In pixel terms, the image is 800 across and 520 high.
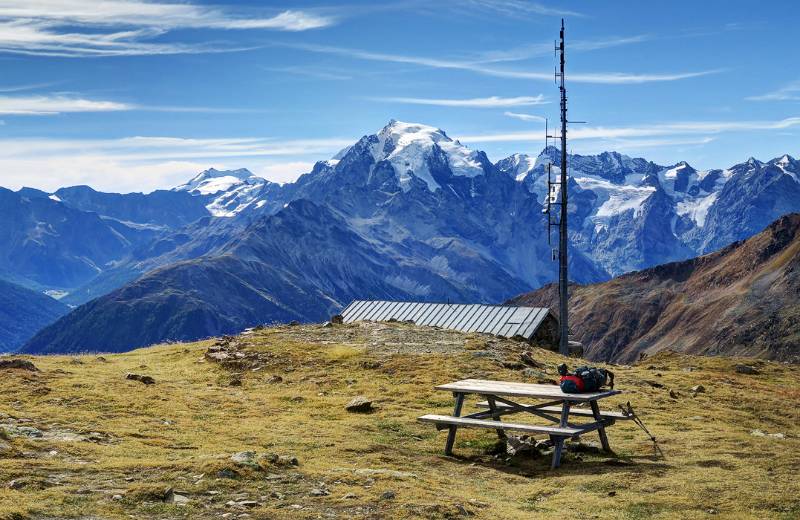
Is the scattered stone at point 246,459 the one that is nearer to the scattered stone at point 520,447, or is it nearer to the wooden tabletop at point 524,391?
the wooden tabletop at point 524,391

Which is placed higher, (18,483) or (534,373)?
(18,483)

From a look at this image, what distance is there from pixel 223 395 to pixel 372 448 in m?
11.3

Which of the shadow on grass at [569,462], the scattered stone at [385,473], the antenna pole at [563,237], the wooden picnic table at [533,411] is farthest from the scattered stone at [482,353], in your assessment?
the scattered stone at [385,473]

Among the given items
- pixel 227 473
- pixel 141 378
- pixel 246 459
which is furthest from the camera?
pixel 141 378

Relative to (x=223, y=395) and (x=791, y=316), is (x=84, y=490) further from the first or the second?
(x=791, y=316)

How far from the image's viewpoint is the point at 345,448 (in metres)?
22.4

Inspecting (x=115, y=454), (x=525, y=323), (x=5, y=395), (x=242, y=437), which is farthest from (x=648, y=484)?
(x=525, y=323)

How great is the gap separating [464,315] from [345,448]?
Answer: 131 ft

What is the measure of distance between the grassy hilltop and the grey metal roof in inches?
647

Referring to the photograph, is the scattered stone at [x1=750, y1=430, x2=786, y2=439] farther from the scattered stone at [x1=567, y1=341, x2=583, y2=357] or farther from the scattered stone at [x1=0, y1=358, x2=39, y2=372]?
the scattered stone at [x1=567, y1=341, x2=583, y2=357]

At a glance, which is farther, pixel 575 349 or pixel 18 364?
pixel 575 349

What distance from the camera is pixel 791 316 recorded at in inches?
7136

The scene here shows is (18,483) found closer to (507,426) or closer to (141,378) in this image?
(507,426)

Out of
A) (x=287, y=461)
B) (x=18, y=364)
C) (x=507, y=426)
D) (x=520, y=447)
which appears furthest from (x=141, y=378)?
(x=507, y=426)
